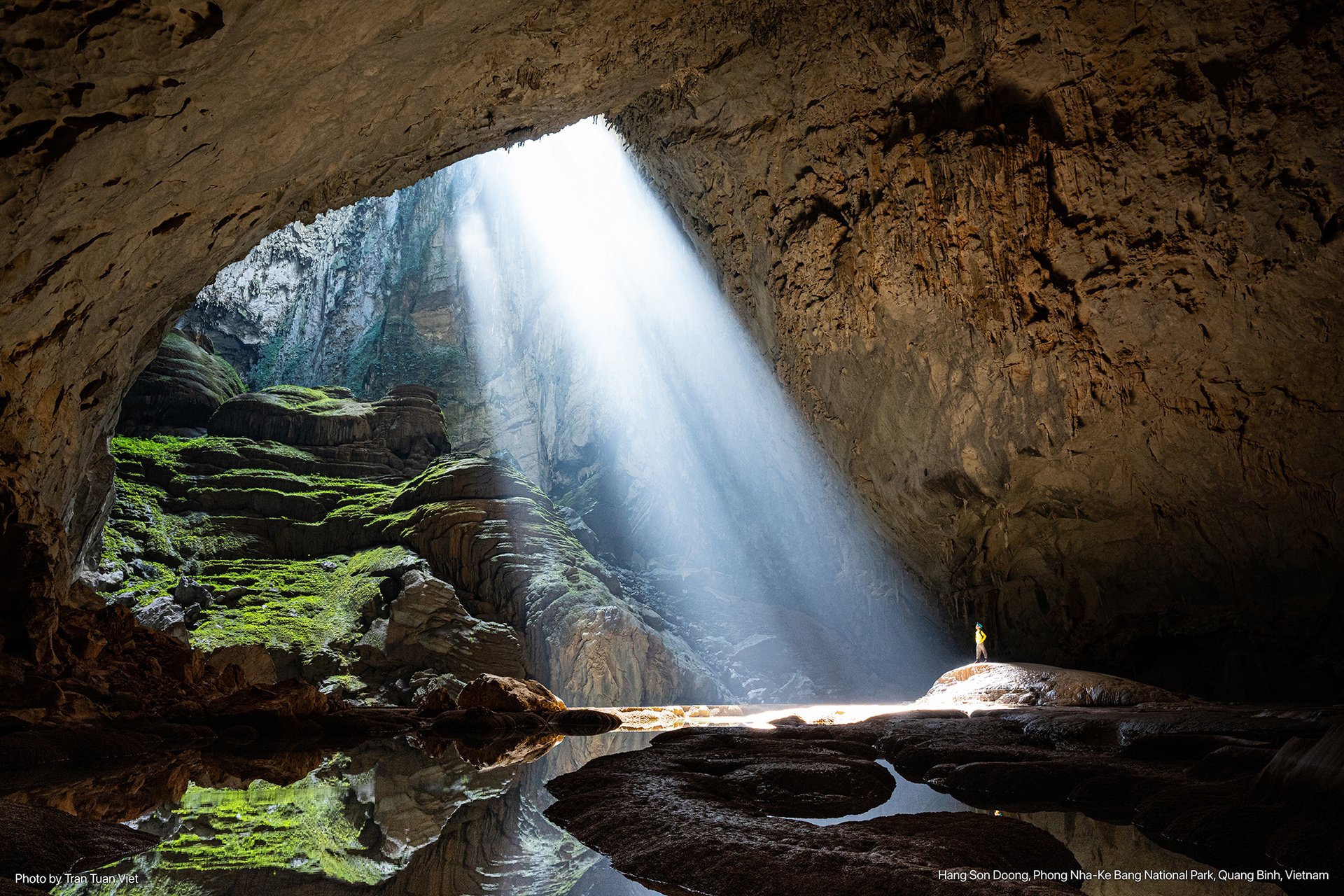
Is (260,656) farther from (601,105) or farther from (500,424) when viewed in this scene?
(500,424)

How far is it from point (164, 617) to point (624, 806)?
1980 centimetres

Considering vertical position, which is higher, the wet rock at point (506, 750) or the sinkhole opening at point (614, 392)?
the sinkhole opening at point (614, 392)

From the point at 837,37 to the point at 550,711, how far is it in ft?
40.4

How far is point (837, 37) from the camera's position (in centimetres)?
1338

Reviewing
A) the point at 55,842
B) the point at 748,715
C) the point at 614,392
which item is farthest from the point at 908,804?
the point at 614,392

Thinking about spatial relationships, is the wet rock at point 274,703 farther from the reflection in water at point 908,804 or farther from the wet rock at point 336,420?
the wet rock at point 336,420

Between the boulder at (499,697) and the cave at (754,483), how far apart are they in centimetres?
9

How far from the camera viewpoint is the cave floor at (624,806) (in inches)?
108

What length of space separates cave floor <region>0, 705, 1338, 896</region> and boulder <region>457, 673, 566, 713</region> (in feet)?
11.5

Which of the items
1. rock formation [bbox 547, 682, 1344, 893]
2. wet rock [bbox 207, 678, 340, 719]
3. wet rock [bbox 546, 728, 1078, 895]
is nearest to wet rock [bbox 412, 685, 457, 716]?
wet rock [bbox 207, 678, 340, 719]

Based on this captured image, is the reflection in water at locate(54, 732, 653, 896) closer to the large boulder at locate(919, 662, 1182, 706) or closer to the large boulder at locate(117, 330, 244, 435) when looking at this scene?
the large boulder at locate(919, 662, 1182, 706)

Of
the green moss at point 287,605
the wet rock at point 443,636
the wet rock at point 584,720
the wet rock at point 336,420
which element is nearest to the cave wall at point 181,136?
the wet rock at point 584,720

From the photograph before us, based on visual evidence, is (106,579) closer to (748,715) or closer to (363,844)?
(748,715)

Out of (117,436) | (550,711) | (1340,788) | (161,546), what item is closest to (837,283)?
(550,711)
